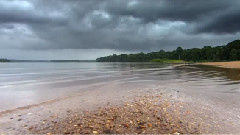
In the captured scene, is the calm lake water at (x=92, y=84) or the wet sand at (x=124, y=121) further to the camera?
the calm lake water at (x=92, y=84)

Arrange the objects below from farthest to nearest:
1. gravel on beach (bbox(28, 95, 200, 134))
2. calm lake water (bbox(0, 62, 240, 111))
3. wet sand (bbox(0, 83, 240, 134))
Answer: calm lake water (bbox(0, 62, 240, 111))
wet sand (bbox(0, 83, 240, 134))
gravel on beach (bbox(28, 95, 200, 134))

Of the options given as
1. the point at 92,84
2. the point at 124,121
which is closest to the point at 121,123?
the point at 124,121

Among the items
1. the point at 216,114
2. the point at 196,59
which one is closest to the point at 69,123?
the point at 216,114

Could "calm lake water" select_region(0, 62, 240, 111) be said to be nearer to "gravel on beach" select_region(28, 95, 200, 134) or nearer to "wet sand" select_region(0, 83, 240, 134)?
"wet sand" select_region(0, 83, 240, 134)

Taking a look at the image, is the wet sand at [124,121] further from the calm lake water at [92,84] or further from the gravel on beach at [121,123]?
the calm lake water at [92,84]

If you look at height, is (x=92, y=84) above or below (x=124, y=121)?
below

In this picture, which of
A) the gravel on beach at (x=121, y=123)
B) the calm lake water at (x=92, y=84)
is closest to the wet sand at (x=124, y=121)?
the gravel on beach at (x=121, y=123)

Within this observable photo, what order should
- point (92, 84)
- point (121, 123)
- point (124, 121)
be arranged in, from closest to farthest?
point (121, 123) < point (124, 121) < point (92, 84)

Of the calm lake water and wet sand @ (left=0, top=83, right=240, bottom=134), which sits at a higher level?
wet sand @ (left=0, top=83, right=240, bottom=134)

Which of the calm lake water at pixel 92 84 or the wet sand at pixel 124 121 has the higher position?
the wet sand at pixel 124 121

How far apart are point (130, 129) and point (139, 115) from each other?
1.51 metres

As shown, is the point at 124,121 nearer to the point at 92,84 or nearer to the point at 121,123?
the point at 121,123

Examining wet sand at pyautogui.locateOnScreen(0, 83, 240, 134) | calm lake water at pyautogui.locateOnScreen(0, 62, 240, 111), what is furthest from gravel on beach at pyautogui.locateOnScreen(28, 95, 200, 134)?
calm lake water at pyautogui.locateOnScreen(0, 62, 240, 111)

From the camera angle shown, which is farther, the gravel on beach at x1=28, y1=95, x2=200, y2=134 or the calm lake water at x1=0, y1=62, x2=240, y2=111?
the calm lake water at x1=0, y1=62, x2=240, y2=111
